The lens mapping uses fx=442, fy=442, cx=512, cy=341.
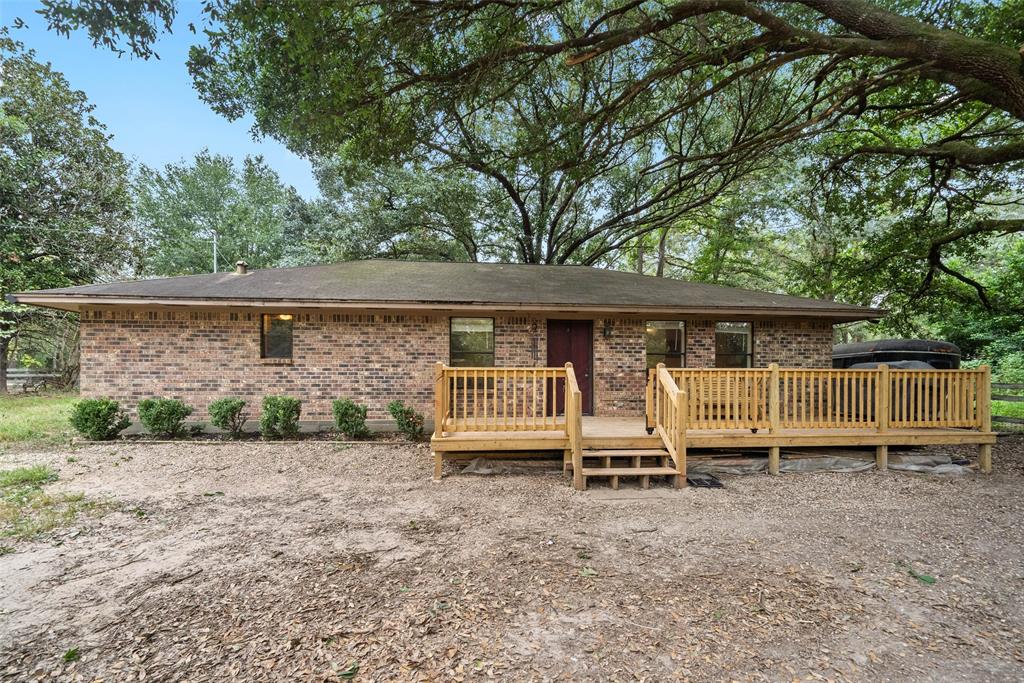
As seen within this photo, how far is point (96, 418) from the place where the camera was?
743cm

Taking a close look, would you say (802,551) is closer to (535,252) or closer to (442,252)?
(535,252)

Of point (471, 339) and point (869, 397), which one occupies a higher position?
point (471, 339)

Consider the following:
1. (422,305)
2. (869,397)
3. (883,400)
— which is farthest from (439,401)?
(883,400)

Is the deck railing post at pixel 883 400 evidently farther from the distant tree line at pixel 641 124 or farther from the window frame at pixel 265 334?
the window frame at pixel 265 334

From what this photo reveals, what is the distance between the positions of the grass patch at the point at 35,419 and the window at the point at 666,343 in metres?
10.7

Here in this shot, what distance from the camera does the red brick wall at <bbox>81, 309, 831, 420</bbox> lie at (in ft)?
26.8

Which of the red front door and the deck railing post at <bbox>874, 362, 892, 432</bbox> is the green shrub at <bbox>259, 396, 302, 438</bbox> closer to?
the red front door

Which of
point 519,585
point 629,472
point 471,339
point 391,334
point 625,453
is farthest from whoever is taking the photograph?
point 471,339

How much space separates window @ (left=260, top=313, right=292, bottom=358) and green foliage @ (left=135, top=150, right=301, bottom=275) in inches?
633

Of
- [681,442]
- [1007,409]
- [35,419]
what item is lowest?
[1007,409]

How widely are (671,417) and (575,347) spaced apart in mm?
3415

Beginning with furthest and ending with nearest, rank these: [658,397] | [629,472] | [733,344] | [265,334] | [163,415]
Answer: [733,344] < [265,334] < [163,415] < [658,397] < [629,472]

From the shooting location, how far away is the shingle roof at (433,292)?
770cm

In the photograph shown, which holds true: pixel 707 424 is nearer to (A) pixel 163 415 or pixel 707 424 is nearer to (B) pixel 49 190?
(A) pixel 163 415
